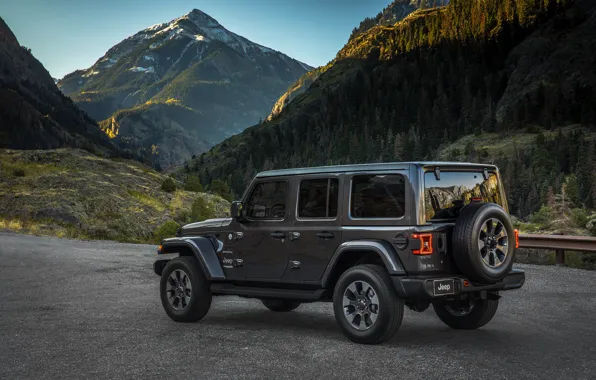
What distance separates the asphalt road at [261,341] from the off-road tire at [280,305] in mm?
132

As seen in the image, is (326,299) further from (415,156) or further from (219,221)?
(415,156)

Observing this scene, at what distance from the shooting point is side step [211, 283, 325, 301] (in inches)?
293

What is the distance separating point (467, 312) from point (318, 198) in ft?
8.12

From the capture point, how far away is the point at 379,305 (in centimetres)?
656

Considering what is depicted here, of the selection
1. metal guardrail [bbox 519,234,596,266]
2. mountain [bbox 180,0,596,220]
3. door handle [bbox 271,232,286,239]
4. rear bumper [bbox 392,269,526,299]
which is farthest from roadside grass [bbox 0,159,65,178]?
mountain [bbox 180,0,596,220]

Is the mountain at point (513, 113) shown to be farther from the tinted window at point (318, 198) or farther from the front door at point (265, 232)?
the tinted window at point (318, 198)

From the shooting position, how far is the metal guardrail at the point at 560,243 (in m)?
14.6

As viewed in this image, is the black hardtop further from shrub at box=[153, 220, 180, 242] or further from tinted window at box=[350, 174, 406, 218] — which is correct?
shrub at box=[153, 220, 180, 242]

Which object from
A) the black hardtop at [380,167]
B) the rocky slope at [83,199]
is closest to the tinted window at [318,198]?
the black hardtop at [380,167]

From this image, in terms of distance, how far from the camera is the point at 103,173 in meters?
51.3

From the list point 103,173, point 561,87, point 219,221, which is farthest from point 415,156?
point 219,221

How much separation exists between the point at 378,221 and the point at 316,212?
0.98 metres

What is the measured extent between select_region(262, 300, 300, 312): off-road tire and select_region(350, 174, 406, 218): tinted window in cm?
272

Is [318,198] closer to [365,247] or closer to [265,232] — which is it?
[265,232]
